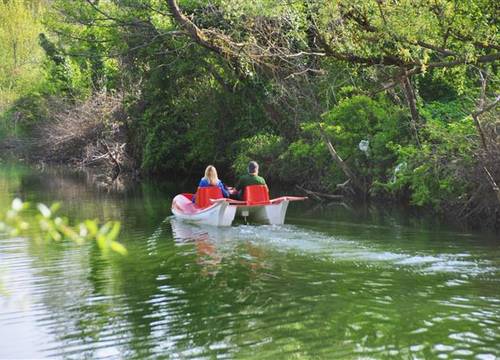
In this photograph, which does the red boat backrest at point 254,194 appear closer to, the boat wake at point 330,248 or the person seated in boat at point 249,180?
the person seated in boat at point 249,180

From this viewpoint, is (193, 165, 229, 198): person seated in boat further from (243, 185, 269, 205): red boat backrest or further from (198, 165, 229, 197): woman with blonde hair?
(243, 185, 269, 205): red boat backrest

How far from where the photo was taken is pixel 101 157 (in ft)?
102

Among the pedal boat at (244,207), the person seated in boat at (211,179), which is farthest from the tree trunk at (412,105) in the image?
the person seated in boat at (211,179)

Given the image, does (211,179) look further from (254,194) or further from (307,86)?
(307,86)

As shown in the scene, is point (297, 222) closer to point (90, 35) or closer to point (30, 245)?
point (30, 245)

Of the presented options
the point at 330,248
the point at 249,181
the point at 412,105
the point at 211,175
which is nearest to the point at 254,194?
the point at 249,181

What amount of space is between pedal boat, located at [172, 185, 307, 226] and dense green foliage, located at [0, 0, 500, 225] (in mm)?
2599

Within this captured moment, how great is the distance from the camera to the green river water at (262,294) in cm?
725

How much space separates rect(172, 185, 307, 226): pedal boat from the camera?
15.3m

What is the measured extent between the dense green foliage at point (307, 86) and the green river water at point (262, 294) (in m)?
2.92

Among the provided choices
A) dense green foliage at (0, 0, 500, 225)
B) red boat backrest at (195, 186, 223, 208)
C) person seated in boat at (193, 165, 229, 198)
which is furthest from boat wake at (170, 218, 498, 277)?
dense green foliage at (0, 0, 500, 225)

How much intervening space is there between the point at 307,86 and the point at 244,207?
7593mm

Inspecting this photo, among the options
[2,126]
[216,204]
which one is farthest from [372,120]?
[2,126]

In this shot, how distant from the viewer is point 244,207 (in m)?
15.5
